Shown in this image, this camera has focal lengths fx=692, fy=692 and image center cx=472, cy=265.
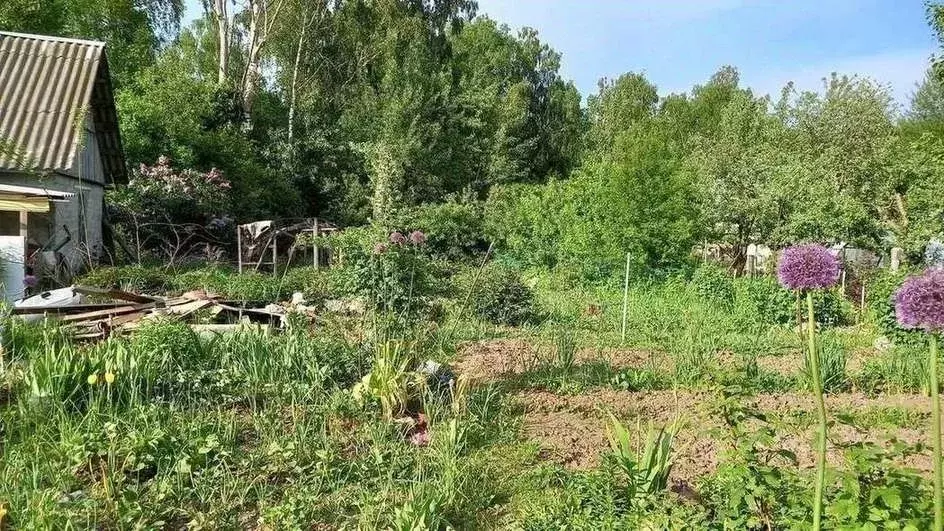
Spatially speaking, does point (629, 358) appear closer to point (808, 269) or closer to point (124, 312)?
point (808, 269)

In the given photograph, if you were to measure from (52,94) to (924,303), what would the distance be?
16450mm

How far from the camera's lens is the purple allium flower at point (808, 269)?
7.59 ft

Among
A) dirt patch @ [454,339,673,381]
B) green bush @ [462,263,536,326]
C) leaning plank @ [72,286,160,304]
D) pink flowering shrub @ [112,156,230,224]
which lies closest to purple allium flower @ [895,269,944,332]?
dirt patch @ [454,339,673,381]

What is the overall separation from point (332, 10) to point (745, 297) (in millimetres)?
20240

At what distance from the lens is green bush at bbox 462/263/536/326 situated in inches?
413

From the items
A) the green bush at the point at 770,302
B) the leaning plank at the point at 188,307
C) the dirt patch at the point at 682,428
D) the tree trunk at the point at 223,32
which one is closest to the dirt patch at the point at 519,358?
the dirt patch at the point at 682,428

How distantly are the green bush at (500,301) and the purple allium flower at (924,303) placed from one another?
27.7ft

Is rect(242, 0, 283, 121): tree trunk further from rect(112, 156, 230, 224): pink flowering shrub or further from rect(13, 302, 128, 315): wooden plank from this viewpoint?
rect(13, 302, 128, 315): wooden plank

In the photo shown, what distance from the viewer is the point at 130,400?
4.27 metres

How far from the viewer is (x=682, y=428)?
4.73 metres

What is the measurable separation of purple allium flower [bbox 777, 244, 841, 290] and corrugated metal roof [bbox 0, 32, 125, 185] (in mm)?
13532

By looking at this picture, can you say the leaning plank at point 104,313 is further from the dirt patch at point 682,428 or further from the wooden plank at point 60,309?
the dirt patch at point 682,428

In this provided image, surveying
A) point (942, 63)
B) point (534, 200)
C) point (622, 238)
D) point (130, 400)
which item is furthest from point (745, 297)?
point (130, 400)

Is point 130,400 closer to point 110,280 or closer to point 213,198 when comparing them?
point 110,280
